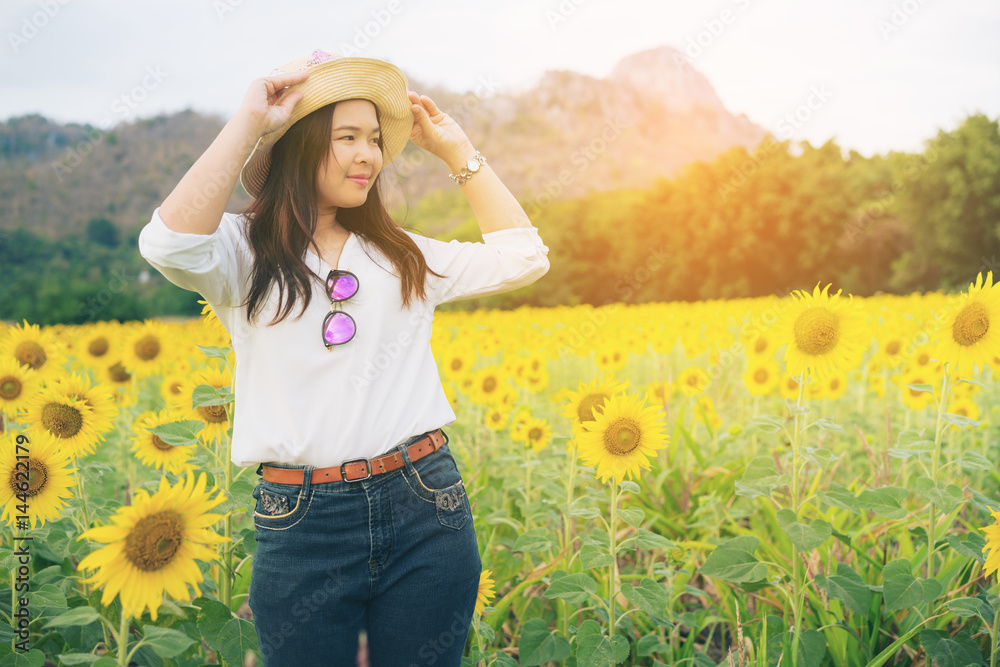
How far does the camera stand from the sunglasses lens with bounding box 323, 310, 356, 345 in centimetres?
157

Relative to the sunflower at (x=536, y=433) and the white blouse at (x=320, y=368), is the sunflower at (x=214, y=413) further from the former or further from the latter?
the sunflower at (x=536, y=433)

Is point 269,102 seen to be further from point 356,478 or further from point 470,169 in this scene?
point 356,478

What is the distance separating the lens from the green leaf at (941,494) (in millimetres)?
2027

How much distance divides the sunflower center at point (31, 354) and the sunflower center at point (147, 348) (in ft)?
2.90

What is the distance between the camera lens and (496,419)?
13.2 ft

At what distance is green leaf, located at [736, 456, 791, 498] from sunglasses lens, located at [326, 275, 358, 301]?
1424mm

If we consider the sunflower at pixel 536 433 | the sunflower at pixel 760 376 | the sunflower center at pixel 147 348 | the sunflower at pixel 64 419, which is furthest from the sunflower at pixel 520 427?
the sunflower center at pixel 147 348

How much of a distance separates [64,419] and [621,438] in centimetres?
207

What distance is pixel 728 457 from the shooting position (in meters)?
3.94

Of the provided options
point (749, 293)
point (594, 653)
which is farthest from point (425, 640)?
point (749, 293)

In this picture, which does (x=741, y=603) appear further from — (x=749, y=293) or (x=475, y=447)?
(x=749, y=293)

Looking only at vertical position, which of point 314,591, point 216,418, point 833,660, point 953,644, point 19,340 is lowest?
point 833,660

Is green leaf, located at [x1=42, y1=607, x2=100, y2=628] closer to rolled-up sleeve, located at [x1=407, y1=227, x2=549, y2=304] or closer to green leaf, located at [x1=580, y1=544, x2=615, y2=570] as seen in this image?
rolled-up sleeve, located at [x1=407, y1=227, x2=549, y2=304]

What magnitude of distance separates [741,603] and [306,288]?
2.19 metres
